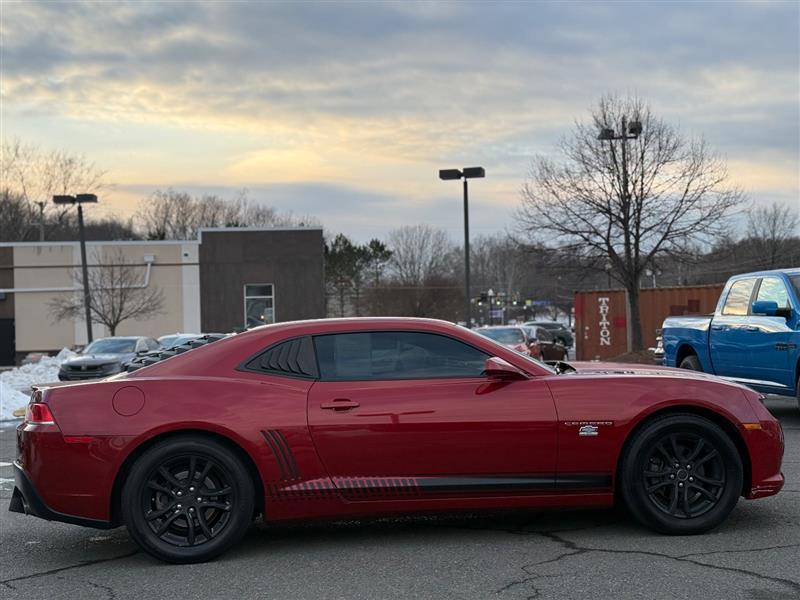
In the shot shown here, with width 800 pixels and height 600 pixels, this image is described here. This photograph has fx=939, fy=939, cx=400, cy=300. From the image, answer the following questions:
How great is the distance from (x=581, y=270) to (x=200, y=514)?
27092mm

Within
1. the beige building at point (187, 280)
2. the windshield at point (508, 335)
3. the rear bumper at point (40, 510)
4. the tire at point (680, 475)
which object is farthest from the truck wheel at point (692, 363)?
the beige building at point (187, 280)

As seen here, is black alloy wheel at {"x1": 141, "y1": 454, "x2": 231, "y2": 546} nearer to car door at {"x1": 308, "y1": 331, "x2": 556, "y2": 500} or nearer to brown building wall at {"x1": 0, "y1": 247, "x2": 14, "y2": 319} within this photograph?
car door at {"x1": 308, "y1": 331, "x2": 556, "y2": 500}

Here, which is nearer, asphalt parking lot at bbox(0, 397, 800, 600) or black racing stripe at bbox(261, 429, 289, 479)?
asphalt parking lot at bbox(0, 397, 800, 600)

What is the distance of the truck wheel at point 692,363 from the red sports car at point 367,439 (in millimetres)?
6614

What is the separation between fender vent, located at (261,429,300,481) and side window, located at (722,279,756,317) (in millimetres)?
Result: 7886

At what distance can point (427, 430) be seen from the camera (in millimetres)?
5820

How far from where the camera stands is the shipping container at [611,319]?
107 ft

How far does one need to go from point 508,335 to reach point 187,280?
34.5m

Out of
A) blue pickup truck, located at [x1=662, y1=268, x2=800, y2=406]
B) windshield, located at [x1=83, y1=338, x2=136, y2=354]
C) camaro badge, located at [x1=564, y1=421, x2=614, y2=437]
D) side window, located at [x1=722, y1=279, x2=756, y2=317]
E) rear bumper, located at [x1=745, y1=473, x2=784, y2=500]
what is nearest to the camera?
camaro badge, located at [x1=564, y1=421, x2=614, y2=437]

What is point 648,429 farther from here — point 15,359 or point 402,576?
point 15,359

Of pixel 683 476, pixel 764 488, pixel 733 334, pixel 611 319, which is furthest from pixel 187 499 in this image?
pixel 611 319

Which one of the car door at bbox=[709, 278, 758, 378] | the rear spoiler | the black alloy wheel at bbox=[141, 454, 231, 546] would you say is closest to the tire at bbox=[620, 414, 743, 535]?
the black alloy wheel at bbox=[141, 454, 231, 546]

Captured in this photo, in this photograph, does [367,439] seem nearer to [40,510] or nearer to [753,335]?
[40,510]

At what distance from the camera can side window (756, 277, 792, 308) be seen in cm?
1115
